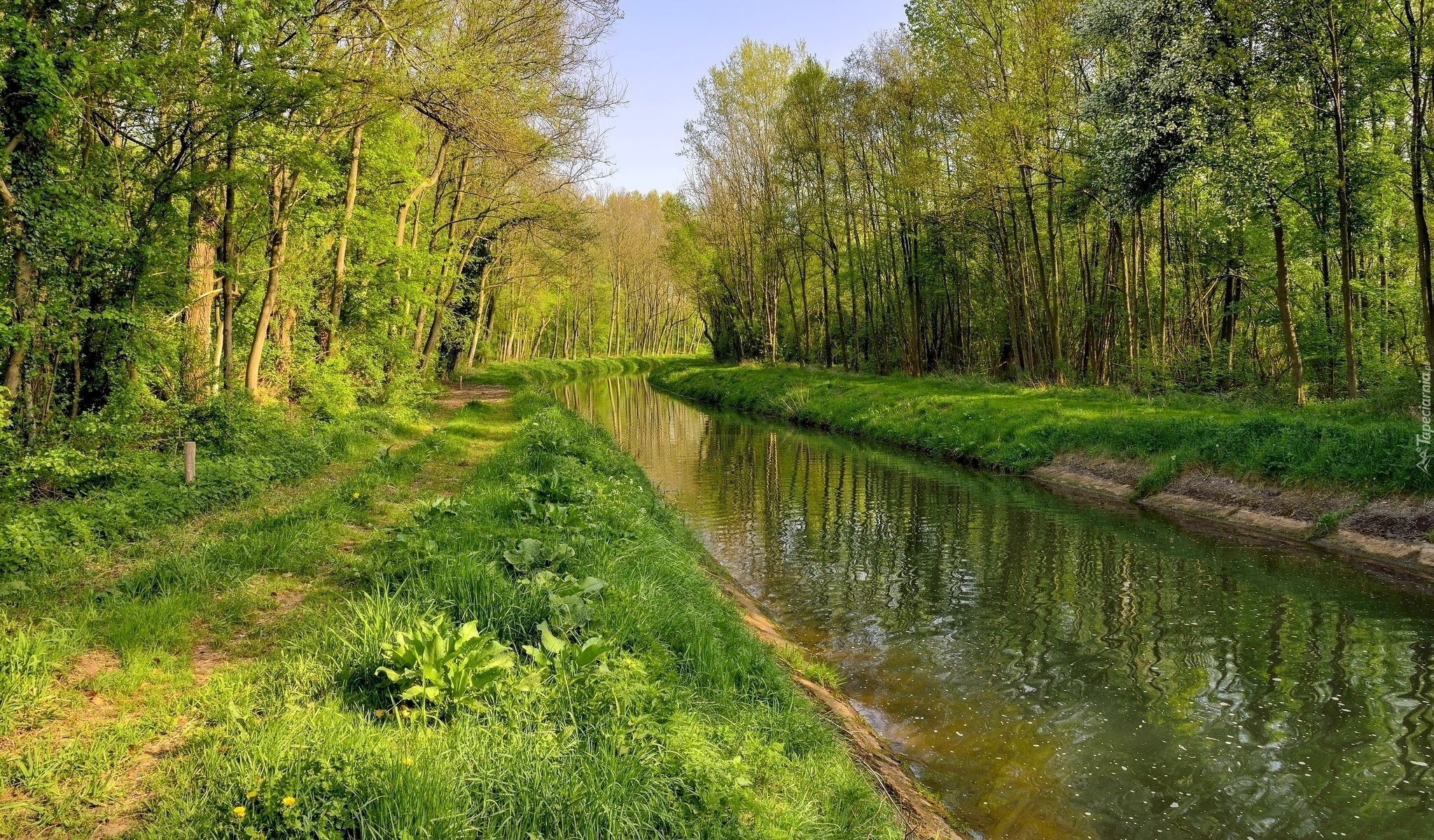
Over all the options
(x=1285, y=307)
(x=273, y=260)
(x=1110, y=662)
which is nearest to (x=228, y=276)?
(x=273, y=260)

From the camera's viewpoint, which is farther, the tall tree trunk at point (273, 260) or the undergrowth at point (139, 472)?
the tall tree trunk at point (273, 260)

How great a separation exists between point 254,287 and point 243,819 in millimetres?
14025

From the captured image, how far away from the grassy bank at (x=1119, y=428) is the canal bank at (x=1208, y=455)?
2 centimetres

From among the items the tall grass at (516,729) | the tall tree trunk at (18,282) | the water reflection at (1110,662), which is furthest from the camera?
the tall tree trunk at (18,282)

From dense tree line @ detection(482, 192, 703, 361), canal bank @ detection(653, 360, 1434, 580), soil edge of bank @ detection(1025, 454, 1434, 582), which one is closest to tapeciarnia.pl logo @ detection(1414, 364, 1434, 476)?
canal bank @ detection(653, 360, 1434, 580)

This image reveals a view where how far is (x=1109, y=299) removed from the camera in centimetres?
2312

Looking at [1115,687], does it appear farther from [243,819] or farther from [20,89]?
[20,89]

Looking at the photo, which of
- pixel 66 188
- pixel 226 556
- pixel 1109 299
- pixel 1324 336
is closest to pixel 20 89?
pixel 66 188

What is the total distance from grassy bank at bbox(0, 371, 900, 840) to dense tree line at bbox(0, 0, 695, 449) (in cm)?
370

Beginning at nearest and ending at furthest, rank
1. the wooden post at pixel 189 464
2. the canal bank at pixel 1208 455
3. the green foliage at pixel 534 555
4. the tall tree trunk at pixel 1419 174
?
the green foliage at pixel 534 555, the wooden post at pixel 189 464, the canal bank at pixel 1208 455, the tall tree trunk at pixel 1419 174

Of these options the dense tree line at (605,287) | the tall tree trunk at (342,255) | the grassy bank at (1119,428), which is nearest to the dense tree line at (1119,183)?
the grassy bank at (1119,428)

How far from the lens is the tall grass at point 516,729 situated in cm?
300

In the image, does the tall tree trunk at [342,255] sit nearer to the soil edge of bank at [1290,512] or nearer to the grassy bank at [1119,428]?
the grassy bank at [1119,428]

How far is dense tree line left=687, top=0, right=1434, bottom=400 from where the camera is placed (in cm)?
1441
